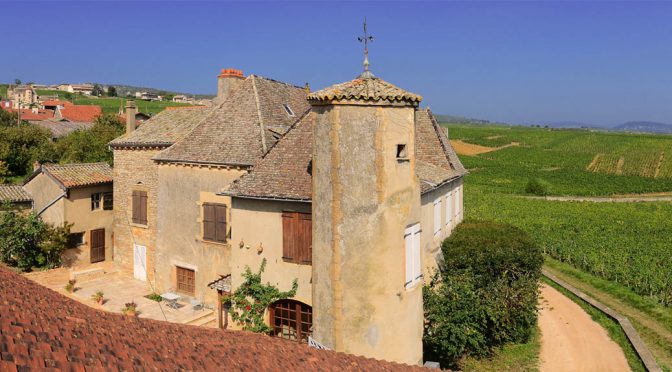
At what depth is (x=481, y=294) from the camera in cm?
1678

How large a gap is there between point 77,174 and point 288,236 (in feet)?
52.5

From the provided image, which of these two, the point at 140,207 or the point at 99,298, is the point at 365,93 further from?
the point at 140,207

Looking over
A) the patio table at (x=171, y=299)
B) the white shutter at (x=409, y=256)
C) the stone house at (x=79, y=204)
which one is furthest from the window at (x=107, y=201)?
the white shutter at (x=409, y=256)

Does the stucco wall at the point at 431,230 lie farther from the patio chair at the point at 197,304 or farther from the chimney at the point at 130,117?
the chimney at the point at 130,117

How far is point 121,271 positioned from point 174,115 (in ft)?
25.6

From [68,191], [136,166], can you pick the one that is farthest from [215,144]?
[68,191]

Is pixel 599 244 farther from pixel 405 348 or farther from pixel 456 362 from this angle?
pixel 405 348

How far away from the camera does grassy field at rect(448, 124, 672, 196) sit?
242ft

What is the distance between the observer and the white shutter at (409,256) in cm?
1324

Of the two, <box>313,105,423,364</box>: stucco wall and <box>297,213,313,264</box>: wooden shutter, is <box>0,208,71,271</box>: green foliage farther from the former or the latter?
<box>313,105,423,364</box>: stucco wall

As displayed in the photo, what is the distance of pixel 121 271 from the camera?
2470 cm

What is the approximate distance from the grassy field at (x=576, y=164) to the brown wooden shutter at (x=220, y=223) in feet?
180

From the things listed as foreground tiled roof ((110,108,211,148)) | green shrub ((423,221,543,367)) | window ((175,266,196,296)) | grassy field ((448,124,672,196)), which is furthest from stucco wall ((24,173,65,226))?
grassy field ((448,124,672,196))

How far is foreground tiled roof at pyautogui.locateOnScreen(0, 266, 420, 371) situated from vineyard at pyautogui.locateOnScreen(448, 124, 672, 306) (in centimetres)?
2029
